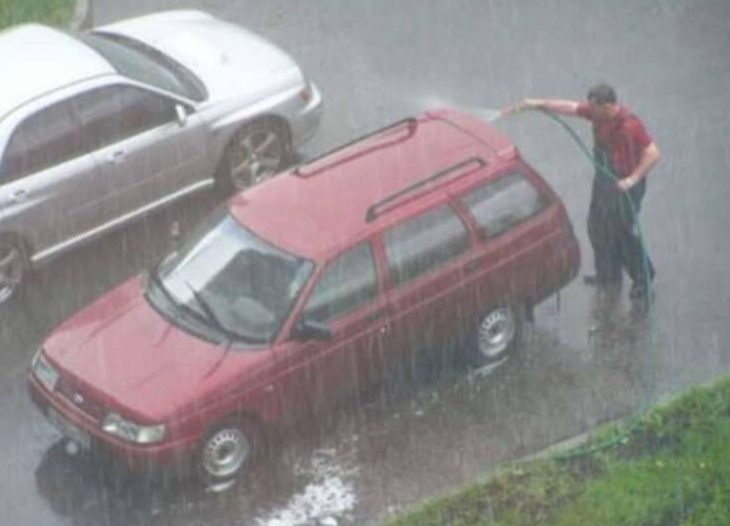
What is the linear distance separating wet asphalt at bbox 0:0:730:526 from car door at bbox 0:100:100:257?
51cm

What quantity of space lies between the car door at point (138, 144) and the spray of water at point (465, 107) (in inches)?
106

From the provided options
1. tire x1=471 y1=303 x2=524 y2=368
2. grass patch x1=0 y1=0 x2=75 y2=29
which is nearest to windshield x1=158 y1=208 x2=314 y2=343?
tire x1=471 y1=303 x2=524 y2=368

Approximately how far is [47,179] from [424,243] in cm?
331

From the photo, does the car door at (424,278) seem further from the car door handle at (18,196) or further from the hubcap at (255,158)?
the car door handle at (18,196)

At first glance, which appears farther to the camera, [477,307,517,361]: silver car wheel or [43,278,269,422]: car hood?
[477,307,517,361]: silver car wheel

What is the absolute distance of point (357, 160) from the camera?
1338 centimetres

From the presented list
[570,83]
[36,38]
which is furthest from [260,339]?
[570,83]

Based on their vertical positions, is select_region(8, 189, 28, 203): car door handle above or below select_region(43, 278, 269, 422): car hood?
above

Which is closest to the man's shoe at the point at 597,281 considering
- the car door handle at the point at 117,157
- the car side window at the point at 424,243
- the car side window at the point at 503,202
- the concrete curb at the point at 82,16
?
the car side window at the point at 503,202

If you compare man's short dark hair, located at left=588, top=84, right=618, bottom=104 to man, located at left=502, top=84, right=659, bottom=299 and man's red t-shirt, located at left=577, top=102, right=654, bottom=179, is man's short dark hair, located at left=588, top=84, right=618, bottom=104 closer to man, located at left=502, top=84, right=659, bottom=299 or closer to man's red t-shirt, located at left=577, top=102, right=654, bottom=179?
man, located at left=502, top=84, right=659, bottom=299

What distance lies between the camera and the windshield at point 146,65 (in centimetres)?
1523

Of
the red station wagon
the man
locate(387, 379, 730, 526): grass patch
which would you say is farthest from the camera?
the man

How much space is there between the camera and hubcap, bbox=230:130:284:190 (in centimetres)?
1562

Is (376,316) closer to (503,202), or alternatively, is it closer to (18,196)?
(503,202)
